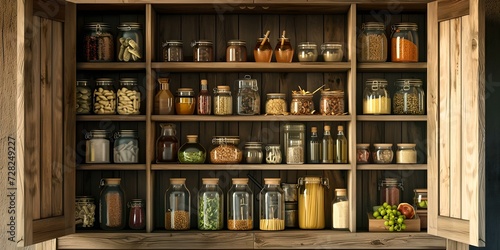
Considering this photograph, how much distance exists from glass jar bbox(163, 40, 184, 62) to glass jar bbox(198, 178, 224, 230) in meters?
0.68

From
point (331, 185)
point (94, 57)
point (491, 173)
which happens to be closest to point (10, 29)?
point (94, 57)

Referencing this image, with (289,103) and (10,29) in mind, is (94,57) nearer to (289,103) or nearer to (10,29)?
(10,29)

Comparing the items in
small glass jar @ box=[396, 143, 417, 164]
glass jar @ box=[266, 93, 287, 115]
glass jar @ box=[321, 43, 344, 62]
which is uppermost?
glass jar @ box=[321, 43, 344, 62]

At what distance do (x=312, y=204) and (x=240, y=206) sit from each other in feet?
1.30

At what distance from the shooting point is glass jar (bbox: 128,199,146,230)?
4387mm

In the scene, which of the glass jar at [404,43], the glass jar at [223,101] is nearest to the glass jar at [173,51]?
the glass jar at [223,101]

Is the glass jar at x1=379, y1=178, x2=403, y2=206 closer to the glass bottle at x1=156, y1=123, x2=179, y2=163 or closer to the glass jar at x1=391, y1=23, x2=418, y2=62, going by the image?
the glass jar at x1=391, y1=23, x2=418, y2=62

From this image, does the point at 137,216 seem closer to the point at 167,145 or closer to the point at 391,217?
the point at 167,145

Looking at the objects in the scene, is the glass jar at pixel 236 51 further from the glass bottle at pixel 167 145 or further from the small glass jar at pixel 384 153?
the small glass jar at pixel 384 153

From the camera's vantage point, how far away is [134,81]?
175 inches

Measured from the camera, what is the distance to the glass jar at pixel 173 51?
174 inches

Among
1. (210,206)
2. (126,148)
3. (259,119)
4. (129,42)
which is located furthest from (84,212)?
(259,119)

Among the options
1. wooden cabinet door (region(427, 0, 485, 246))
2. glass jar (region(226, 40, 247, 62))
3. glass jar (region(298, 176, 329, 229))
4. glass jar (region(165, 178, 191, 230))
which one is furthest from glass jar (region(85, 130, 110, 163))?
wooden cabinet door (region(427, 0, 485, 246))

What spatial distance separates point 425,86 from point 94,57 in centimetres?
188
